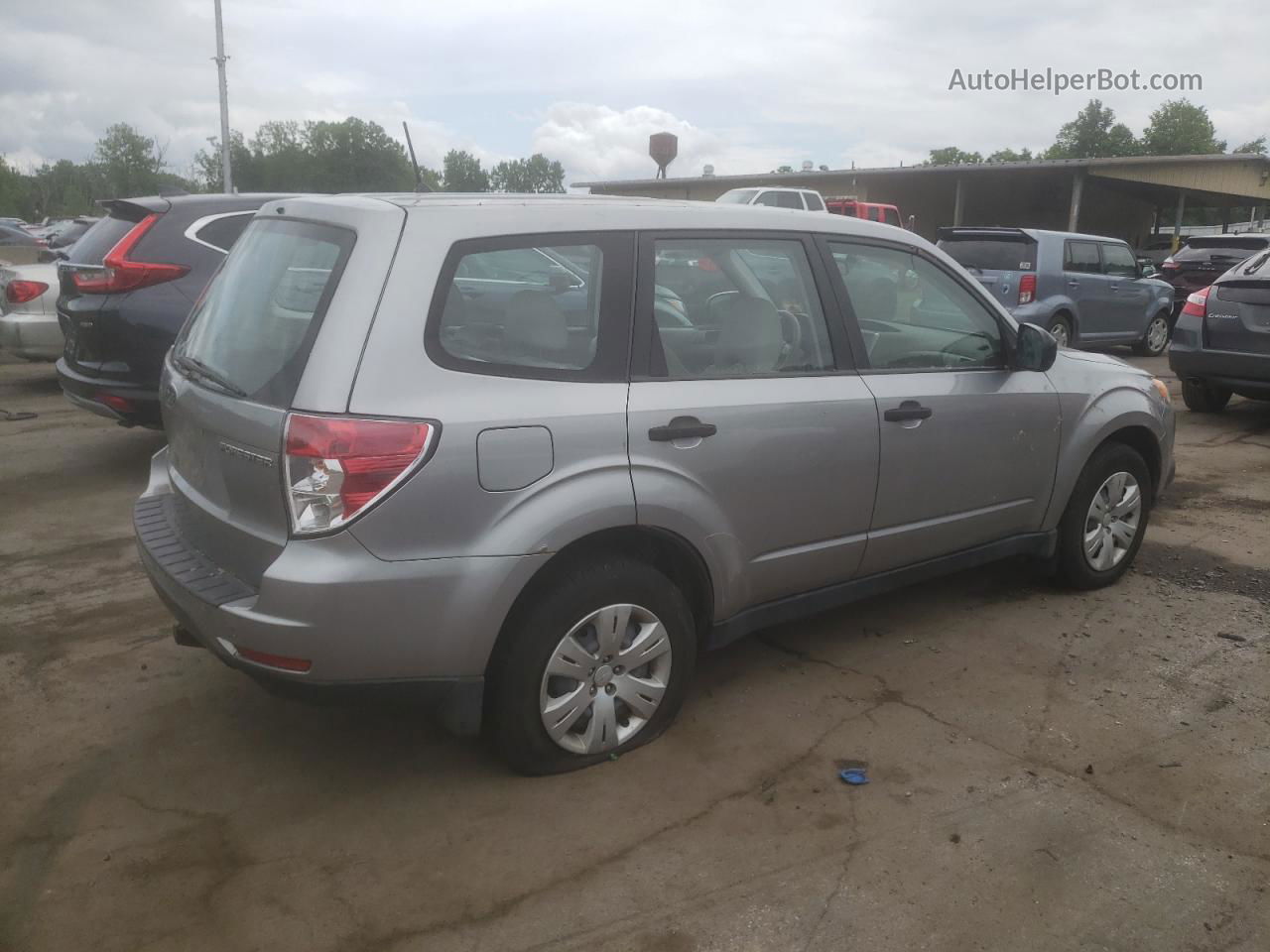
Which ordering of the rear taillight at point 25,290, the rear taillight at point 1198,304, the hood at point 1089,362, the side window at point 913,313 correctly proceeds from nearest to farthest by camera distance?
the side window at point 913,313, the hood at point 1089,362, the rear taillight at point 1198,304, the rear taillight at point 25,290

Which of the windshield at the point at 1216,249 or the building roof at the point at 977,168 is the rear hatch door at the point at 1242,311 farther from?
the building roof at the point at 977,168

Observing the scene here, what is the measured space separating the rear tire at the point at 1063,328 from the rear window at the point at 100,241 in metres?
10.5

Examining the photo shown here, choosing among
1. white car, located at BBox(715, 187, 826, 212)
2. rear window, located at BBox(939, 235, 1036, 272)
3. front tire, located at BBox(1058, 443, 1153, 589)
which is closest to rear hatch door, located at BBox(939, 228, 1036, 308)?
rear window, located at BBox(939, 235, 1036, 272)

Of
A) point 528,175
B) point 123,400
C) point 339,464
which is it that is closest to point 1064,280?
point 123,400

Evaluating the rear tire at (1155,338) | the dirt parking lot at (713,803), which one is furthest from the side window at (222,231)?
the rear tire at (1155,338)

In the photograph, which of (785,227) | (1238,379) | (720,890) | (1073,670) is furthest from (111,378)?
(1238,379)

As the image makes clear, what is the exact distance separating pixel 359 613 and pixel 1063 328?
12.3 m

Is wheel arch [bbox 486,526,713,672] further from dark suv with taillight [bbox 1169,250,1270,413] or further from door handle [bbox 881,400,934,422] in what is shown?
dark suv with taillight [bbox 1169,250,1270,413]

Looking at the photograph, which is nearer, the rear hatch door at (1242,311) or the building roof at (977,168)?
the rear hatch door at (1242,311)

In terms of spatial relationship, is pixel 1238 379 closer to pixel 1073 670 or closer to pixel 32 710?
pixel 1073 670

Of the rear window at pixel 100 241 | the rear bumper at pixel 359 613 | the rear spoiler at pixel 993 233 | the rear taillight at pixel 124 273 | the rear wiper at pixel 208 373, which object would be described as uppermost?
the rear spoiler at pixel 993 233

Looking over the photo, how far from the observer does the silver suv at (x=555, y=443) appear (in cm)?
269

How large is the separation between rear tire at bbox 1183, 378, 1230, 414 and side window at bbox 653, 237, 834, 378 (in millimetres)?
7321

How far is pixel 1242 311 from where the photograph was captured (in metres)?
8.33
